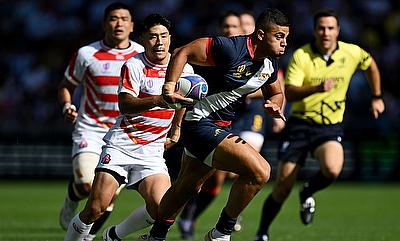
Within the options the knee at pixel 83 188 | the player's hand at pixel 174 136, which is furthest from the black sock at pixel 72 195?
the player's hand at pixel 174 136

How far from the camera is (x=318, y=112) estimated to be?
37.7ft

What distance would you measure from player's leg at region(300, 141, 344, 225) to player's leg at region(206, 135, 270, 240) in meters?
2.98

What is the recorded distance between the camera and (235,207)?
8.32 m

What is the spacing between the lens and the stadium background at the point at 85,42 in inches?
811

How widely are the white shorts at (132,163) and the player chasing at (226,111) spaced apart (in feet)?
1.08

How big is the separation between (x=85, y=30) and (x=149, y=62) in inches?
618

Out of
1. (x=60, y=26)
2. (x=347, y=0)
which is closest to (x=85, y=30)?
(x=60, y=26)

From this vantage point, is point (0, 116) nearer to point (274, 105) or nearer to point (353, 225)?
point (353, 225)

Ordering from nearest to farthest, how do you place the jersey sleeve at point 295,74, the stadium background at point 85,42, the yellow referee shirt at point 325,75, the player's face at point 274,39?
the player's face at point 274,39 → the jersey sleeve at point 295,74 → the yellow referee shirt at point 325,75 → the stadium background at point 85,42

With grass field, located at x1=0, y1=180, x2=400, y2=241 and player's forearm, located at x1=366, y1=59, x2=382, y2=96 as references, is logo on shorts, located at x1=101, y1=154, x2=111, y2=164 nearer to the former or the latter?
grass field, located at x1=0, y1=180, x2=400, y2=241

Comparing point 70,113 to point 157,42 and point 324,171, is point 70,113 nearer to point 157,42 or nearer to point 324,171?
point 157,42

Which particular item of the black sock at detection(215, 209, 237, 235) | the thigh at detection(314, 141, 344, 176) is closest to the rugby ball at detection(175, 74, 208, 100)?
the black sock at detection(215, 209, 237, 235)

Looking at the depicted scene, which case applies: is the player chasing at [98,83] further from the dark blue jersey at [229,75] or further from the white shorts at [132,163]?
the dark blue jersey at [229,75]

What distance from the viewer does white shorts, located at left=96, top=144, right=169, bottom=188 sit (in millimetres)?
8531
